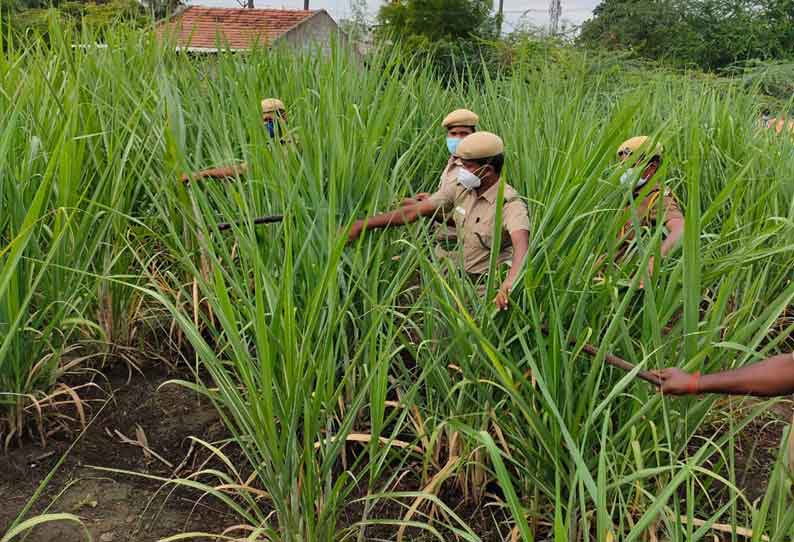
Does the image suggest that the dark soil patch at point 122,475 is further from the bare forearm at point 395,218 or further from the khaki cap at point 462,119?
the khaki cap at point 462,119

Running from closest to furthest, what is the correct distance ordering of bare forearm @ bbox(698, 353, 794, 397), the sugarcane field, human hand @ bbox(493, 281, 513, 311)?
bare forearm @ bbox(698, 353, 794, 397) → the sugarcane field → human hand @ bbox(493, 281, 513, 311)

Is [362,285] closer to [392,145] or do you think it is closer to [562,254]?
[562,254]

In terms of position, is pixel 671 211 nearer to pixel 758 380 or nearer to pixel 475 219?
pixel 475 219

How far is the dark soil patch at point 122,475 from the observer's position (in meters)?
1.59

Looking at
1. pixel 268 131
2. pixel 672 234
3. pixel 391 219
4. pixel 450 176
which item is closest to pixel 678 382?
pixel 391 219

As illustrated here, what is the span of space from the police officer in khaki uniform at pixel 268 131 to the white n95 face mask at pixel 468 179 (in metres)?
0.55

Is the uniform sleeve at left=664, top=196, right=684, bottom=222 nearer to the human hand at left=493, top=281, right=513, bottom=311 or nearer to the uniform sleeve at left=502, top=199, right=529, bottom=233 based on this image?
the uniform sleeve at left=502, top=199, right=529, bottom=233

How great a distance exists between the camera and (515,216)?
85.2 inches

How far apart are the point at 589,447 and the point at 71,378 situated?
1.51m

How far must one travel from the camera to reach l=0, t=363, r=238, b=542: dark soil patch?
5.23ft

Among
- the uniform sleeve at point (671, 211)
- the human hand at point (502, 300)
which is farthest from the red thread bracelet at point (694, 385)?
the uniform sleeve at point (671, 211)

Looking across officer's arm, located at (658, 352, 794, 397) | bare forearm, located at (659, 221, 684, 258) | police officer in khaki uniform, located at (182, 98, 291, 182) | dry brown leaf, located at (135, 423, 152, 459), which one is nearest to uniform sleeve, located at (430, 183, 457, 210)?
police officer in khaki uniform, located at (182, 98, 291, 182)

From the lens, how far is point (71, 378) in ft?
7.07

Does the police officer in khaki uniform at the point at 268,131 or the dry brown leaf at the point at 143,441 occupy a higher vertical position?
the police officer in khaki uniform at the point at 268,131
